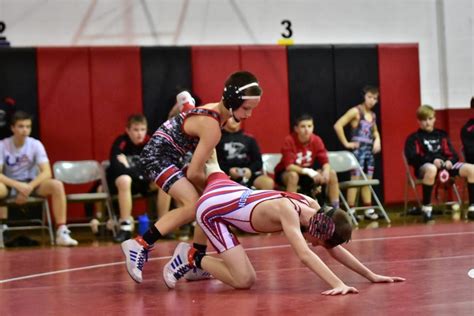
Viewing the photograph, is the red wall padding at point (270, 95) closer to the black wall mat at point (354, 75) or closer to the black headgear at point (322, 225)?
the black wall mat at point (354, 75)

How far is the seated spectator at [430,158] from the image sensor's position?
385 inches

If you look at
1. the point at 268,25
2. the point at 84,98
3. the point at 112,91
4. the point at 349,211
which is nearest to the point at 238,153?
the point at 349,211

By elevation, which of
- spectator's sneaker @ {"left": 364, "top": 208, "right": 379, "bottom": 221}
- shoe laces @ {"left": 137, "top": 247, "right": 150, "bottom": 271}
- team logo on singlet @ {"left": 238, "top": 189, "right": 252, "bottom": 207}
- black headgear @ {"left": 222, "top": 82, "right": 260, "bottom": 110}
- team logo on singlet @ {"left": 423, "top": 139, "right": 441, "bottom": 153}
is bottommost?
spectator's sneaker @ {"left": 364, "top": 208, "right": 379, "bottom": 221}

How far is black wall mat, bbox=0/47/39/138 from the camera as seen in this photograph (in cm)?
997

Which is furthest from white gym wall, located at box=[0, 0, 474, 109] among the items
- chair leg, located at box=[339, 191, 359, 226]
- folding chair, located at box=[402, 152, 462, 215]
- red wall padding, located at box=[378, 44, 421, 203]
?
chair leg, located at box=[339, 191, 359, 226]

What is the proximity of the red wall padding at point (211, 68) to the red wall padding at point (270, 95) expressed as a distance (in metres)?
0.18

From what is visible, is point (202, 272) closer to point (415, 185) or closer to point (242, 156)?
point (242, 156)

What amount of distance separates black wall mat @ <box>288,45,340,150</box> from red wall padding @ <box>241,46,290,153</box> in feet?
0.32

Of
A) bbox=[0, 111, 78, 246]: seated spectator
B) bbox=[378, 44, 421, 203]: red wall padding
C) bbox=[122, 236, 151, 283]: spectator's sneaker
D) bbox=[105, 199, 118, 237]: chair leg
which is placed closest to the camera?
bbox=[122, 236, 151, 283]: spectator's sneaker

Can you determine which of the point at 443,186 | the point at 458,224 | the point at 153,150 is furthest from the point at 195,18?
the point at 153,150

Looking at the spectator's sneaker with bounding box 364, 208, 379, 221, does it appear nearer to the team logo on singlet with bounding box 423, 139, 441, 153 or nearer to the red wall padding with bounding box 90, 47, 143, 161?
the team logo on singlet with bounding box 423, 139, 441, 153

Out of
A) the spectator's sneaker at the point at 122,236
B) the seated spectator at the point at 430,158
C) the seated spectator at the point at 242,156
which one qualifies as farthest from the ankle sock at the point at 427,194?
the spectator's sneaker at the point at 122,236

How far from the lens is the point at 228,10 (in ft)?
37.3

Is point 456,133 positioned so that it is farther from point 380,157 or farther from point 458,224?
point 458,224
